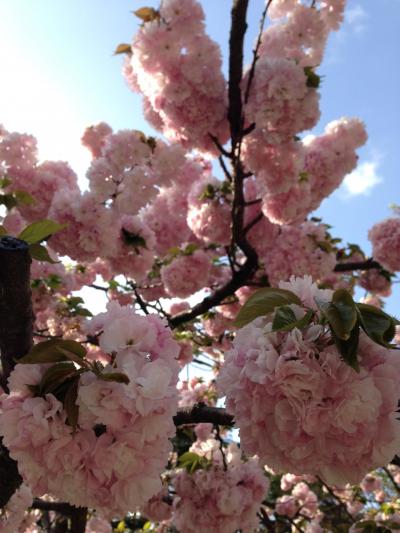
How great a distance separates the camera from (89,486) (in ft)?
3.09

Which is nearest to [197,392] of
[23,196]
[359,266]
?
[359,266]

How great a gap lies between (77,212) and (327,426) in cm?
233

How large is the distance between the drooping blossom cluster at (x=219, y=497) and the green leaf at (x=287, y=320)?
187 centimetres

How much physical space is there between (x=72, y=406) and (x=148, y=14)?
9.51 ft

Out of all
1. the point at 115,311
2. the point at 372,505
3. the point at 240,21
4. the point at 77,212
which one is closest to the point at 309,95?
the point at 240,21

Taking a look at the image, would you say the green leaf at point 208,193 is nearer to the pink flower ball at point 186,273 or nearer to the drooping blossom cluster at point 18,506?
the pink flower ball at point 186,273

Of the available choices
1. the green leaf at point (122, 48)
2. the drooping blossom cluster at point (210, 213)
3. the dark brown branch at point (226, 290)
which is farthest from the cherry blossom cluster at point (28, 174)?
the dark brown branch at point (226, 290)

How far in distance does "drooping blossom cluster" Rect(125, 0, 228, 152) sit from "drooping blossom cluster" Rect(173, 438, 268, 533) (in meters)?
2.13

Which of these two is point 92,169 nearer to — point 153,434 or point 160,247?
point 160,247

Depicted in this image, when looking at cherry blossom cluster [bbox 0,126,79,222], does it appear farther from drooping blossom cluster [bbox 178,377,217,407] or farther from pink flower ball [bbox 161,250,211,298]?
drooping blossom cluster [bbox 178,377,217,407]

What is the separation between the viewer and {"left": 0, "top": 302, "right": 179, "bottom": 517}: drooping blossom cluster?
88 cm

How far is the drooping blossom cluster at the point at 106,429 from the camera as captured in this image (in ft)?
2.88

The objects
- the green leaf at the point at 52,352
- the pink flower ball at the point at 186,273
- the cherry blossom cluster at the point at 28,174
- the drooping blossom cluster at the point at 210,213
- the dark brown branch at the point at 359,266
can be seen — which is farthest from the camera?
the dark brown branch at the point at 359,266

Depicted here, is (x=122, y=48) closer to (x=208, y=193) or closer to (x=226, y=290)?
(x=208, y=193)
